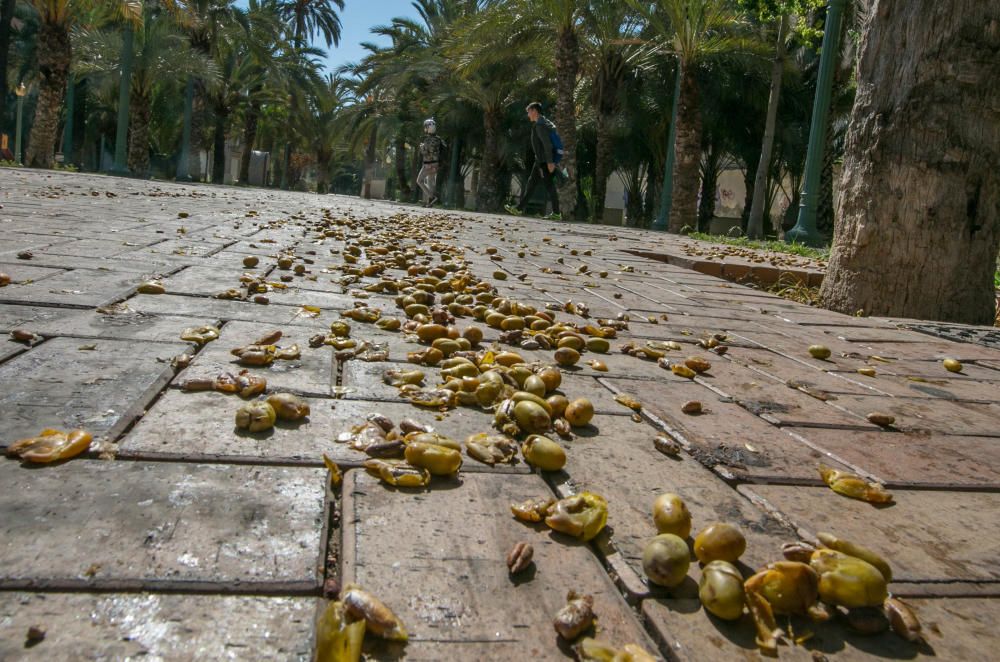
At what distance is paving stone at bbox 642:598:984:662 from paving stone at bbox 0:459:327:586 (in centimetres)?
49

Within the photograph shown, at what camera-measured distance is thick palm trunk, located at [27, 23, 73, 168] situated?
55.1 ft

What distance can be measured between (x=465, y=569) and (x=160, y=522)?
46cm

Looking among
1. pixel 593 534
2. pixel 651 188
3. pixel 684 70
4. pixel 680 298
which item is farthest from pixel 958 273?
pixel 651 188

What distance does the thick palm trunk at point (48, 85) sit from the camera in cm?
1680

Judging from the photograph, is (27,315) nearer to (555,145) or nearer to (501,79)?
(555,145)

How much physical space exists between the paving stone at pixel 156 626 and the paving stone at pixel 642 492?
48cm

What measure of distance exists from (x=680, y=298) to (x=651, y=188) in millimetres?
21138

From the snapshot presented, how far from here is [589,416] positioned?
5.98ft

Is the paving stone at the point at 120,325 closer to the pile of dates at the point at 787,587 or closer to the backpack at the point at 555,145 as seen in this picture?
the pile of dates at the point at 787,587

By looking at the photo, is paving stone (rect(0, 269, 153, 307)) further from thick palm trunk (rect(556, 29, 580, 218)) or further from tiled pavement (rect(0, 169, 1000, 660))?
thick palm trunk (rect(556, 29, 580, 218))

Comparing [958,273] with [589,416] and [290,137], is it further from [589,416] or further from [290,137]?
[290,137]

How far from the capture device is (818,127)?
9.42 m

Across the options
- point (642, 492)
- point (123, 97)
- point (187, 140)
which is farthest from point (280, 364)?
point (187, 140)

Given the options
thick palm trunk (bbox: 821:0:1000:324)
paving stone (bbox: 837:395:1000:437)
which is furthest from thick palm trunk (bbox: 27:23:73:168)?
paving stone (bbox: 837:395:1000:437)
